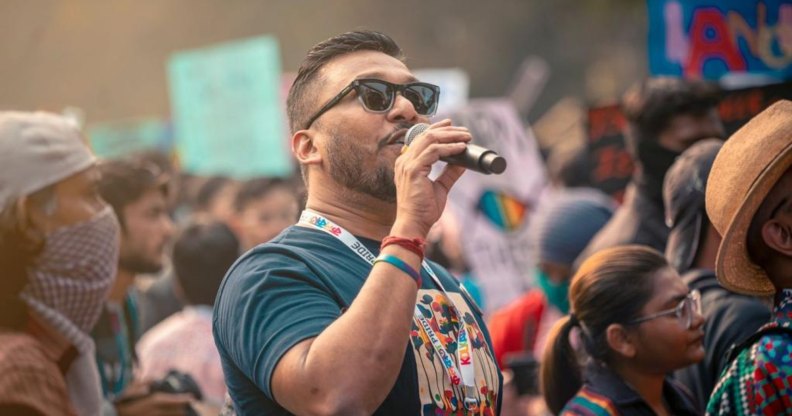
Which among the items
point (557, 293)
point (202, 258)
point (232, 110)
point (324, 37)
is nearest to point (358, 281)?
point (202, 258)

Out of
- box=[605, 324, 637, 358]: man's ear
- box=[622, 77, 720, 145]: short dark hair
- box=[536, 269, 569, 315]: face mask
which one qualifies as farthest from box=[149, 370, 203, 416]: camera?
box=[536, 269, 569, 315]: face mask

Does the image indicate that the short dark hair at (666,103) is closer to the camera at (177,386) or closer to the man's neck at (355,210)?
the camera at (177,386)

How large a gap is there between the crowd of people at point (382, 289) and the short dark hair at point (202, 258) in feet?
1.84

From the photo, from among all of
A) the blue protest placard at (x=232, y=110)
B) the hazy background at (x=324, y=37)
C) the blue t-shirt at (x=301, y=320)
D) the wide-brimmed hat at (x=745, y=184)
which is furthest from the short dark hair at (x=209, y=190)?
the hazy background at (x=324, y=37)

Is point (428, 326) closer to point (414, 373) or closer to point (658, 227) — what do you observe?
point (414, 373)

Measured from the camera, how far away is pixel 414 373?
2.59 metres

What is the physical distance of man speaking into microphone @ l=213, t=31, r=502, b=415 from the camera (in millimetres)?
2416

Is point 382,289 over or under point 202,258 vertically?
over

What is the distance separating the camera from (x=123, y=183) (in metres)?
5.06

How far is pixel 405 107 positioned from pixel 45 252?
3.67ft

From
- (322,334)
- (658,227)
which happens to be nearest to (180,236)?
(658,227)

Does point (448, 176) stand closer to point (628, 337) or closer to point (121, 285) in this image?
point (628, 337)

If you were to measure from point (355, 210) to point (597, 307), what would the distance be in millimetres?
1212

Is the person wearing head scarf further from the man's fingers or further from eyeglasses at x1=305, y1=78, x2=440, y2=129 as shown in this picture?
the man's fingers
